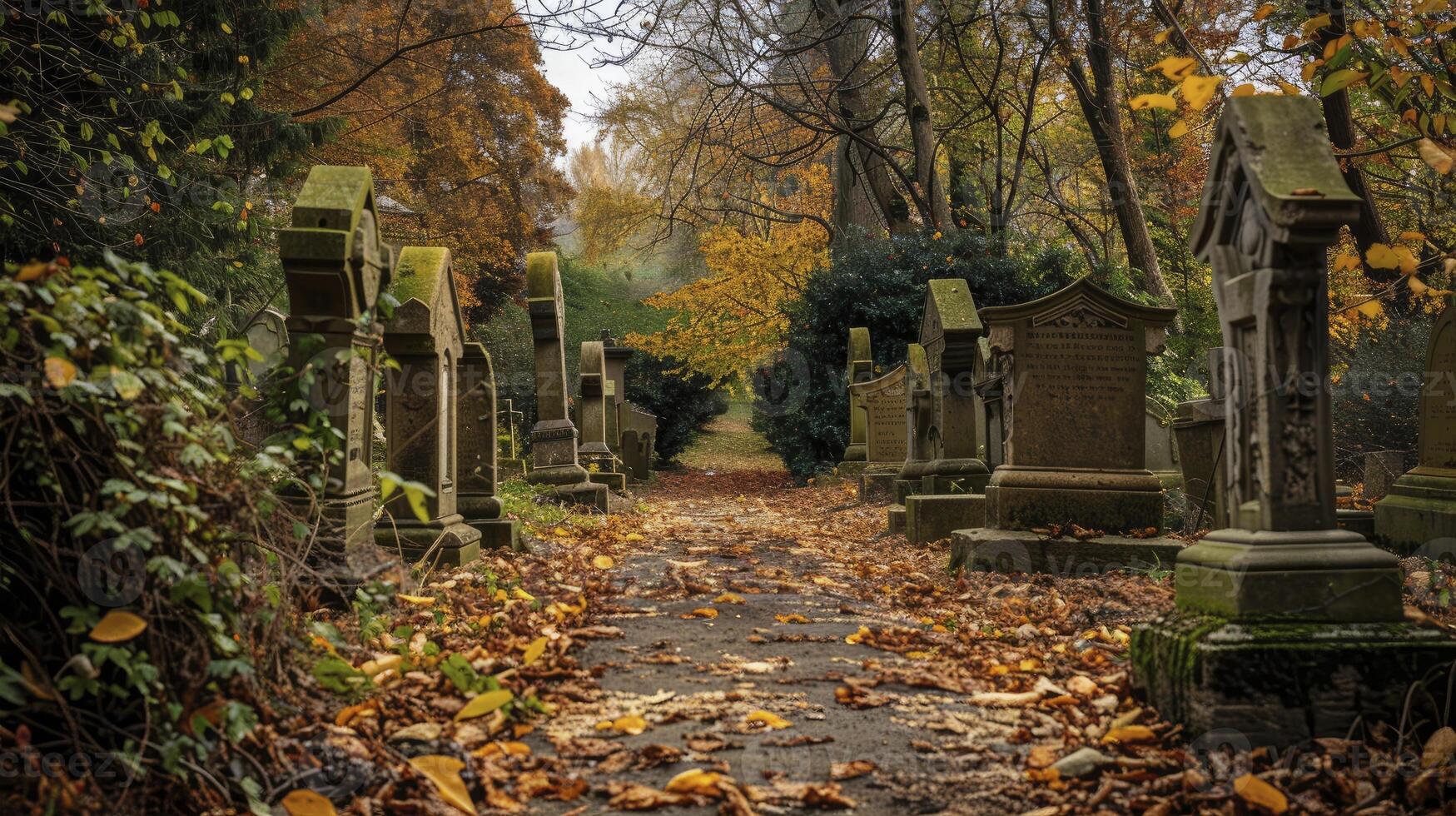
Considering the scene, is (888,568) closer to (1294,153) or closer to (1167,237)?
(1294,153)

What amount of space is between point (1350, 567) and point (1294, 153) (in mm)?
1612

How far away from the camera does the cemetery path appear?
308 cm

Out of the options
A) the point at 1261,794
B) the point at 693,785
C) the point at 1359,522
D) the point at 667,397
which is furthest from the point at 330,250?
the point at 667,397

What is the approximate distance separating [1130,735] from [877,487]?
36.1 feet

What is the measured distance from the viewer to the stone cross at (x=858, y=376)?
18.0m

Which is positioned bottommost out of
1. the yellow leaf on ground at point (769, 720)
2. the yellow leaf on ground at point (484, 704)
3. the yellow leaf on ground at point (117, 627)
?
the yellow leaf on ground at point (769, 720)

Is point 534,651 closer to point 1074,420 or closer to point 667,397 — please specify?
point 1074,420

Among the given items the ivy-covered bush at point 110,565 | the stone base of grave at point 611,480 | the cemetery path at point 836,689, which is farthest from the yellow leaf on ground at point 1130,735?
the stone base of grave at point 611,480

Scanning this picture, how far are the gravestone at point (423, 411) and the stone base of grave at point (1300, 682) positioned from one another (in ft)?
15.8

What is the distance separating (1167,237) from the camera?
2397cm

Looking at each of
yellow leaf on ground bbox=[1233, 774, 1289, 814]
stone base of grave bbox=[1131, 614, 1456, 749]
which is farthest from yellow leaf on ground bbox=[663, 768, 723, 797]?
stone base of grave bbox=[1131, 614, 1456, 749]

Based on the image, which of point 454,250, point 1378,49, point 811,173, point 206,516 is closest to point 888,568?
point 206,516

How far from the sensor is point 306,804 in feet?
8.93

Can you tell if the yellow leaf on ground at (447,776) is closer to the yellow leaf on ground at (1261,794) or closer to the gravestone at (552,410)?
the yellow leaf on ground at (1261,794)
